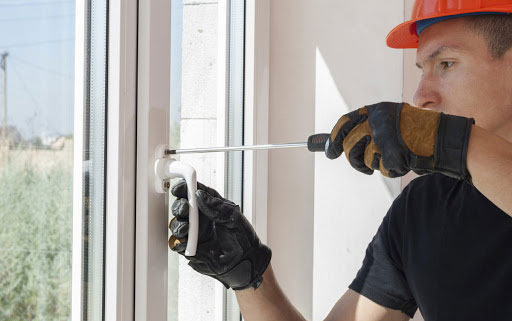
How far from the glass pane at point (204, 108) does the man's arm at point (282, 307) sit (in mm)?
169

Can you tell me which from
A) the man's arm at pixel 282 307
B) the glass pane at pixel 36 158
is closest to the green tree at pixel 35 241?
the glass pane at pixel 36 158

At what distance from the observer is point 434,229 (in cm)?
145

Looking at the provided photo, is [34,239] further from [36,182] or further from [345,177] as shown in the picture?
[345,177]

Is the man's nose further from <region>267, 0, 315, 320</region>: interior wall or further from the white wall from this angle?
<region>267, 0, 315, 320</region>: interior wall

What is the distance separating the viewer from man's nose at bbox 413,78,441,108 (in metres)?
1.37

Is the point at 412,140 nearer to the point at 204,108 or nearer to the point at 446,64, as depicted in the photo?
the point at 446,64

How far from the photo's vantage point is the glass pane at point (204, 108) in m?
1.40

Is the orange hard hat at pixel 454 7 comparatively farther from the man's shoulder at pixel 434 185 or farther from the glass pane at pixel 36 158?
the glass pane at pixel 36 158

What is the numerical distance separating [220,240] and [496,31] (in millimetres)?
800

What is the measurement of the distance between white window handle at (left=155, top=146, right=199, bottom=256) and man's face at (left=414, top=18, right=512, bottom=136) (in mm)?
590

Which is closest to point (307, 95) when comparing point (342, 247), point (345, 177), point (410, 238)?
point (345, 177)

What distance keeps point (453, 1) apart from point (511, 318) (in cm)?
73

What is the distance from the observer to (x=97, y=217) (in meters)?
1.12

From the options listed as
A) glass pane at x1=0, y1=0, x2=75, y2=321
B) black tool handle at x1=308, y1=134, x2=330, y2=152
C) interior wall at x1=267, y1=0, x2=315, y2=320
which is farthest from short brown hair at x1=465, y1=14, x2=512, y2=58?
glass pane at x1=0, y1=0, x2=75, y2=321
